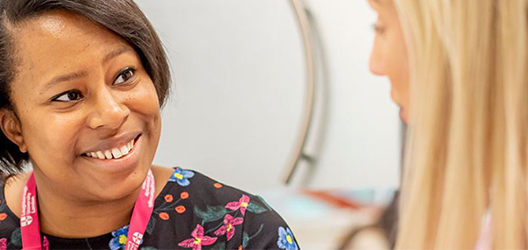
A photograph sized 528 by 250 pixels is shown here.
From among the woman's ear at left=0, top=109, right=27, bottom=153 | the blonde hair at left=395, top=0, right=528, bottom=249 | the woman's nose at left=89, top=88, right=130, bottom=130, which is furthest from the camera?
the woman's ear at left=0, top=109, right=27, bottom=153

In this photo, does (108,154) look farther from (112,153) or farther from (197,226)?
(197,226)

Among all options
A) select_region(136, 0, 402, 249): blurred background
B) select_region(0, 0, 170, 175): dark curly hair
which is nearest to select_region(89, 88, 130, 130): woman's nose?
select_region(0, 0, 170, 175): dark curly hair

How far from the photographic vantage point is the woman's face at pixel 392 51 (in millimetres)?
808

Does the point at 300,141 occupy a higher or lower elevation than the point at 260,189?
higher

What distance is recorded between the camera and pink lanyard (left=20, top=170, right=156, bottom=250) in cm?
156

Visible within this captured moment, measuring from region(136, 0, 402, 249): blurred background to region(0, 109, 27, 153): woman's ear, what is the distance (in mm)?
928

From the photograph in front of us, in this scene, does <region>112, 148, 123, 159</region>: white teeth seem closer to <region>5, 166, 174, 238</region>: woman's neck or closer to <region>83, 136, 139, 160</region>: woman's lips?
<region>83, 136, 139, 160</region>: woman's lips

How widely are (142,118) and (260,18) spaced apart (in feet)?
3.49

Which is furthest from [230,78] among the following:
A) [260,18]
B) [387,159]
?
[387,159]

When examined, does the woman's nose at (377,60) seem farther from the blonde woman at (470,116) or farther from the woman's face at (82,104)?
the woman's face at (82,104)

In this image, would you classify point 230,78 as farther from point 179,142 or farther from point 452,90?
point 452,90

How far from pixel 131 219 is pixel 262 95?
1004mm

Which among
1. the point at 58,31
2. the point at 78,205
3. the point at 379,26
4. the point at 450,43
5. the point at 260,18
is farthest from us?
the point at 260,18

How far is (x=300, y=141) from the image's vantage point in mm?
2475
